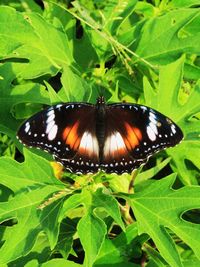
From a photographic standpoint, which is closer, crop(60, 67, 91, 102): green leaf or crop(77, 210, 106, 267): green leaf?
crop(77, 210, 106, 267): green leaf

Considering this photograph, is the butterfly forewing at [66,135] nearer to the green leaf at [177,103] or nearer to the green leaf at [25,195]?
the green leaf at [25,195]

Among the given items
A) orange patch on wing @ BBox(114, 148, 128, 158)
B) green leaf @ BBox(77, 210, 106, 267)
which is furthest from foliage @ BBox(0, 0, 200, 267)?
orange patch on wing @ BBox(114, 148, 128, 158)

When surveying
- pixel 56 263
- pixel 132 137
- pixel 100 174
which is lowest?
pixel 56 263

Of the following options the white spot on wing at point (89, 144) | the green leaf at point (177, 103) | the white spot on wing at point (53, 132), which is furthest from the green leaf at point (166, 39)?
the white spot on wing at point (53, 132)

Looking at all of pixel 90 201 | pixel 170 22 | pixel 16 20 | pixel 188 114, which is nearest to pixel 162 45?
pixel 170 22

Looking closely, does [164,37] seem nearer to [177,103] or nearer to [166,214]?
[177,103]

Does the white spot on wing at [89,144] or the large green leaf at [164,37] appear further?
the large green leaf at [164,37]

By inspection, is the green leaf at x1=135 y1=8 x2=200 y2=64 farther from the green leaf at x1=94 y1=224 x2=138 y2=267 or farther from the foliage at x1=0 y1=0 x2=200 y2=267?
the green leaf at x1=94 y1=224 x2=138 y2=267

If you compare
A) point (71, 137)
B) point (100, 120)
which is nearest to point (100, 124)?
point (100, 120)
